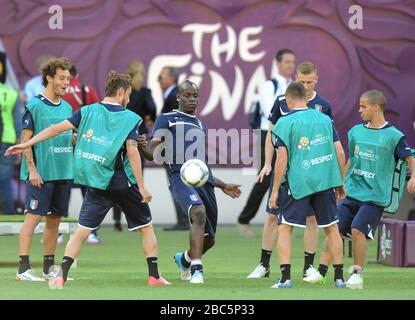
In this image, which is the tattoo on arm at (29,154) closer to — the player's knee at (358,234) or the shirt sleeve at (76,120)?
the shirt sleeve at (76,120)

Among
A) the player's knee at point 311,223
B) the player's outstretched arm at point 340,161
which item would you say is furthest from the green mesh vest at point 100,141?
the player's knee at point 311,223

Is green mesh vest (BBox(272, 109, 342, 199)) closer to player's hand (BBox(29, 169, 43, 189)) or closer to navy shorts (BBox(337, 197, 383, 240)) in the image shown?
navy shorts (BBox(337, 197, 383, 240))

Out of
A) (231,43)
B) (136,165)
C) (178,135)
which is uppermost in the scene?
(231,43)

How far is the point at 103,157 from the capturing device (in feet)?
42.1

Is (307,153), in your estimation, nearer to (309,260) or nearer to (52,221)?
(309,260)

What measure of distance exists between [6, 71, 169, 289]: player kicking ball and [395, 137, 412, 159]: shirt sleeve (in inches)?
110

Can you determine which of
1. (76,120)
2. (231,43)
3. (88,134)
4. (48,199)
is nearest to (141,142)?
(88,134)

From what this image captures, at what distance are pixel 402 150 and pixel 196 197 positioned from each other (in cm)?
218

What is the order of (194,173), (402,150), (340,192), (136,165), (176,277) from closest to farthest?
(136,165)
(340,192)
(194,173)
(402,150)
(176,277)

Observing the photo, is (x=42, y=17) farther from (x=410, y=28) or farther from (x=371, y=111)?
(x=371, y=111)

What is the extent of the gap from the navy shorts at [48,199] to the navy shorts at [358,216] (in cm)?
283

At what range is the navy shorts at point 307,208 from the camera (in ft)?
42.4

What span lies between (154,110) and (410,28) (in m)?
4.60

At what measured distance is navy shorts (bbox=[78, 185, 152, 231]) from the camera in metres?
13.0
